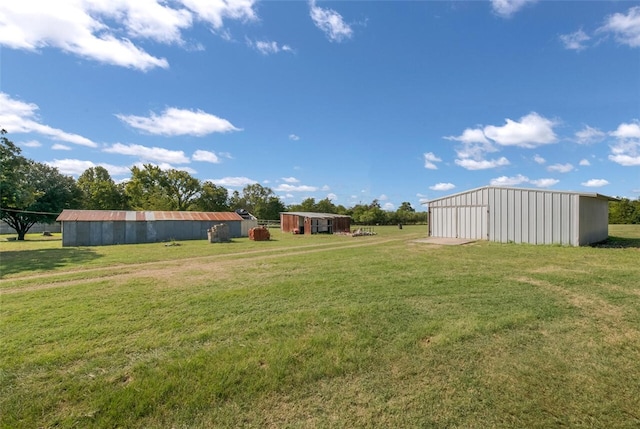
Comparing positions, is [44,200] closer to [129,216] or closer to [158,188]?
[129,216]

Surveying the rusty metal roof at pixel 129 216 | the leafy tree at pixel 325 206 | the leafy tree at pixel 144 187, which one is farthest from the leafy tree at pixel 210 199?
the rusty metal roof at pixel 129 216

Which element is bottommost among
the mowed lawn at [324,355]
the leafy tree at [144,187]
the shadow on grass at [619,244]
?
the mowed lawn at [324,355]

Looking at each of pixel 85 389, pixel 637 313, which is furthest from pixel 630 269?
pixel 85 389

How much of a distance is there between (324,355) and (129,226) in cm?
2532

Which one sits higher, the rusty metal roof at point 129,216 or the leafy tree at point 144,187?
the leafy tree at point 144,187

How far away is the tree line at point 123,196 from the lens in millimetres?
19391

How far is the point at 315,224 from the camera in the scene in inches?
1264

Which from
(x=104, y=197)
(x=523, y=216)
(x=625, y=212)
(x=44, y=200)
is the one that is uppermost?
(x=104, y=197)

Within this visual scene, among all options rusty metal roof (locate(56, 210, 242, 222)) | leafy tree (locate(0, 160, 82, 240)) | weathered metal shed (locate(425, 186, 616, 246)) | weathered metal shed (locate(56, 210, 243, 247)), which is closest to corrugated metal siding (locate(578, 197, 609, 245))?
weathered metal shed (locate(425, 186, 616, 246))

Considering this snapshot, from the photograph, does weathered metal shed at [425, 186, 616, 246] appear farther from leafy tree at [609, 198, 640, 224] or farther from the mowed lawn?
leafy tree at [609, 198, 640, 224]

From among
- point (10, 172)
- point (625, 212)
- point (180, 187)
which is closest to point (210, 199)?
point (180, 187)

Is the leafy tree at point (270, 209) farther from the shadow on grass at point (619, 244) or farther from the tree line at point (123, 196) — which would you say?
the shadow on grass at point (619, 244)

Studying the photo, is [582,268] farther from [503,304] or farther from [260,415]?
[260,415]

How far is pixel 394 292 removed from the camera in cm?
673
